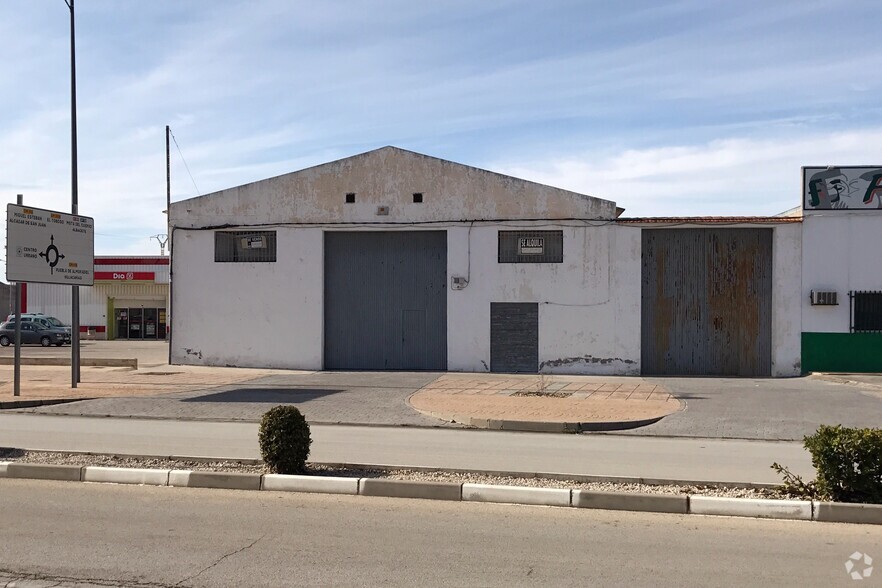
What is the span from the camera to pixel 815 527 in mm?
7480

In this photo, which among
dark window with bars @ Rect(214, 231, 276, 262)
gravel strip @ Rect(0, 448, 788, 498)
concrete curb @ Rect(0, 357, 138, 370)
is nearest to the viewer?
gravel strip @ Rect(0, 448, 788, 498)

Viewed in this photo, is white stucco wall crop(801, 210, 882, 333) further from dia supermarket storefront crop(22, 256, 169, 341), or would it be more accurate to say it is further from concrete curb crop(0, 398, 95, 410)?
dia supermarket storefront crop(22, 256, 169, 341)

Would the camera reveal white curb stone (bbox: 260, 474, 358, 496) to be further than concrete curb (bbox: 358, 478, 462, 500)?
Yes

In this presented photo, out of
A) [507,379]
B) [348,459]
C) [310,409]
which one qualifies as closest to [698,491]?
[348,459]

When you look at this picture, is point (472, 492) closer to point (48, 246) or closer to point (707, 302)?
point (48, 246)

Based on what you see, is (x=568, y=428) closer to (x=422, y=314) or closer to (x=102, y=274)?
(x=422, y=314)

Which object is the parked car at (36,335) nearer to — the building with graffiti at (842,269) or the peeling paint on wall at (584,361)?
the peeling paint on wall at (584,361)

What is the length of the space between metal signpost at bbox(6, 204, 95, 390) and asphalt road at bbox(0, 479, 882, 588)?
36.6 ft

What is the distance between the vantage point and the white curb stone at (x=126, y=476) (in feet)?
30.6

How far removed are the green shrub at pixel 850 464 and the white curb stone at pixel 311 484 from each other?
4.50 metres

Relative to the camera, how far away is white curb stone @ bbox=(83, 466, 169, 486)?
9320 mm

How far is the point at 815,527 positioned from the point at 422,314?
18.2 m

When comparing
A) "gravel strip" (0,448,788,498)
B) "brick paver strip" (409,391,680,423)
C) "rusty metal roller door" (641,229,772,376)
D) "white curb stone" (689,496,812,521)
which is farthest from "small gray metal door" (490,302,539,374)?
"white curb stone" (689,496,812,521)

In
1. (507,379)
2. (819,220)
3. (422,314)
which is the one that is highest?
(819,220)
